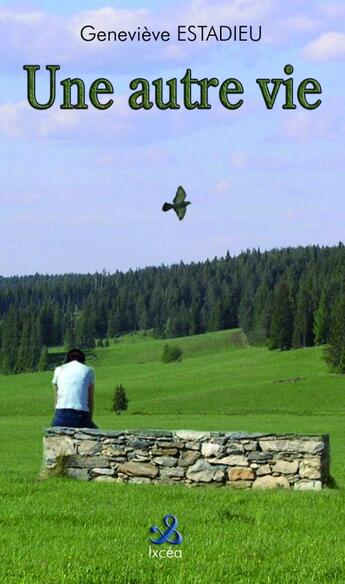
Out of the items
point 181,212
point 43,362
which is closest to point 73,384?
point 181,212

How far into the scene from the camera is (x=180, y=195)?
59.0 feet

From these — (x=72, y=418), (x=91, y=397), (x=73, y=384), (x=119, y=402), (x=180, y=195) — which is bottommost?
(x=72, y=418)

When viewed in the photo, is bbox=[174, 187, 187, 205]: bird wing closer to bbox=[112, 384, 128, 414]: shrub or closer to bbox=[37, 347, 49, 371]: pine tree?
bbox=[112, 384, 128, 414]: shrub

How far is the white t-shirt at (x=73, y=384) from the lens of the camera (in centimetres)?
1659

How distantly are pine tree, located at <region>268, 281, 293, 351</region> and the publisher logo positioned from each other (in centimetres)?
15370

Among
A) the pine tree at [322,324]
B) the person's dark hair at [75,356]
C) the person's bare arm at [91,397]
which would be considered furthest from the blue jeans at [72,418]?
the pine tree at [322,324]

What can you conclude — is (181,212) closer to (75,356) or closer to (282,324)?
(75,356)

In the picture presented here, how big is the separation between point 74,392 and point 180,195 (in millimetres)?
3863

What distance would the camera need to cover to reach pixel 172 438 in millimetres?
15945

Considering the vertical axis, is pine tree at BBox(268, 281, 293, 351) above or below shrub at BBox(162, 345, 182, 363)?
above

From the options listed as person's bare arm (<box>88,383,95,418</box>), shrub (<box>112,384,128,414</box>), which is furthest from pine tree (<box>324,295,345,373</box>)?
person's bare arm (<box>88,383,95,418</box>)

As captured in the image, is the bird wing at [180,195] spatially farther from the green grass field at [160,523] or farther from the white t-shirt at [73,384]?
the green grass field at [160,523]

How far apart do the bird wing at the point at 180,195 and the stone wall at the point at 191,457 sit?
4.00 m

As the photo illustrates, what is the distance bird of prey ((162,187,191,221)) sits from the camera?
17.4m
